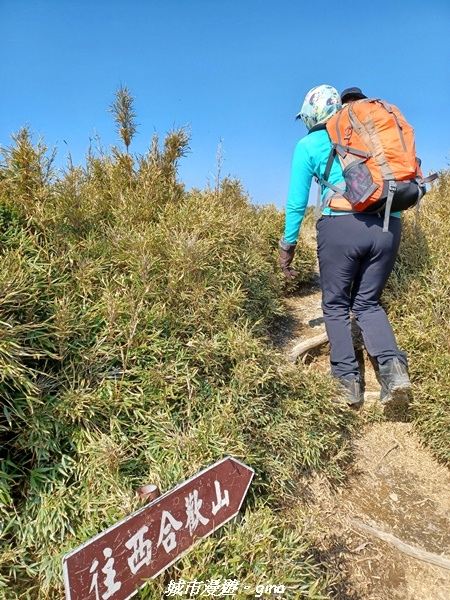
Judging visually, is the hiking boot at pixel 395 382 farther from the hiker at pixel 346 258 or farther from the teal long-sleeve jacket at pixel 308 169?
the teal long-sleeve jacket at pixel 308 169

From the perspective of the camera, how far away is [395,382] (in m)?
2.96

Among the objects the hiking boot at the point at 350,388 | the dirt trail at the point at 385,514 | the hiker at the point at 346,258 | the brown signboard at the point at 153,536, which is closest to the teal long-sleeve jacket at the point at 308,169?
the hiker at the point at 346,258

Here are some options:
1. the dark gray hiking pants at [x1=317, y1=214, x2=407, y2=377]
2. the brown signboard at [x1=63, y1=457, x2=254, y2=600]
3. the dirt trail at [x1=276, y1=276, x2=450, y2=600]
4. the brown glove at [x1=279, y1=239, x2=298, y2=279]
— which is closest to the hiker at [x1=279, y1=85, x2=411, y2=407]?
the dark gray hiking pants at [x1=317, y1=214, x2=407, y2=377]

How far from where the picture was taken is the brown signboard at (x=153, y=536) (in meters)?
1.17

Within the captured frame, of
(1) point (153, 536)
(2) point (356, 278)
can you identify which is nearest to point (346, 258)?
(2) point (356, 278)

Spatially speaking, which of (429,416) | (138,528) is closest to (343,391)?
(429,416)

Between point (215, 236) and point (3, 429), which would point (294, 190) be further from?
point (3, 429)

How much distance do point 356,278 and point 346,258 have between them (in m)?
0.34

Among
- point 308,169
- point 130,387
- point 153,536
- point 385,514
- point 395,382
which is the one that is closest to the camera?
point 153,536

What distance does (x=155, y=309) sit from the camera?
255cm

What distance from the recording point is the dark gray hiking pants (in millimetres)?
3016

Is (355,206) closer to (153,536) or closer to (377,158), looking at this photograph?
(377,158)

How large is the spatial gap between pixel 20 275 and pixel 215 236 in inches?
64.6

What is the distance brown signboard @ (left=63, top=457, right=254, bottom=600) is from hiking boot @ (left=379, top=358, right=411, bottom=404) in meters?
1.76
